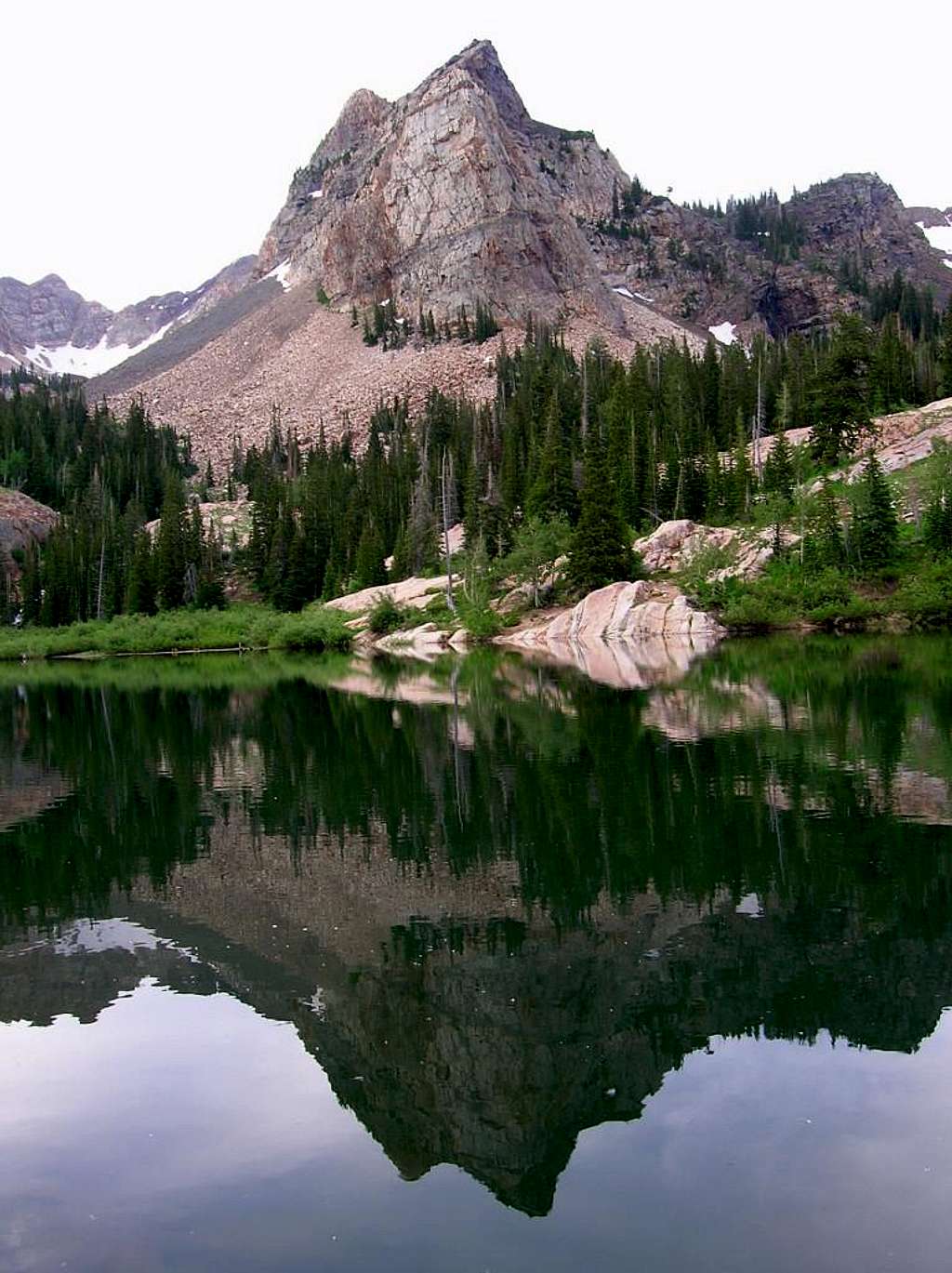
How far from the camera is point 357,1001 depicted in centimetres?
1045

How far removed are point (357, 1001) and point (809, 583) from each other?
2157 inches

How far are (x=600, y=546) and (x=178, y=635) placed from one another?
3864cm

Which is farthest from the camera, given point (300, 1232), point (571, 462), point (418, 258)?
point (418, 258)

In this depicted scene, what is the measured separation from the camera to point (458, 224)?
160m

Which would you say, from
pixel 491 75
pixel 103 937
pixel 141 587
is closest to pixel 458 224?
pixel 491 75

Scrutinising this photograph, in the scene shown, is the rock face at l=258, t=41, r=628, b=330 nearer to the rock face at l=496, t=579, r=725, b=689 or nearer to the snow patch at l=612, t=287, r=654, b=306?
the snow patch at l=612, t=287, r=654, b=306

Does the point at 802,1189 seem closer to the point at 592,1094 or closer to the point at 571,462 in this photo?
the point at 592,1094

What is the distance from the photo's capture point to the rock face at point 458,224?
156125 millimetres

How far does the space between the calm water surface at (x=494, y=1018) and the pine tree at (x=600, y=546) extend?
45229mm

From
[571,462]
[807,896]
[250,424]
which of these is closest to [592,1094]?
[807,896]

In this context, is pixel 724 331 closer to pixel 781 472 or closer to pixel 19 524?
pixel 781 472

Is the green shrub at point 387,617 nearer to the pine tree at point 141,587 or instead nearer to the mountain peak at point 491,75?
the pine tree at point 141,587

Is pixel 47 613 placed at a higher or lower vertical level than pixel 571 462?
lower

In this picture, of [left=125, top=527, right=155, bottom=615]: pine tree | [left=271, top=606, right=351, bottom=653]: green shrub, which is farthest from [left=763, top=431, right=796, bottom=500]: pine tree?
[left=125, top=527, right=155, bottom=615]: pine tree
